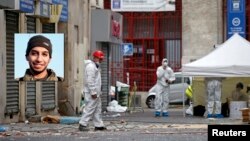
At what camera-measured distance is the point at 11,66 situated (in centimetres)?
2138

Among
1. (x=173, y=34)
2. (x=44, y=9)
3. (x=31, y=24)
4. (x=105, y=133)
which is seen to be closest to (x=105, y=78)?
(x=44, y=9)

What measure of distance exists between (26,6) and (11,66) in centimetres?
177

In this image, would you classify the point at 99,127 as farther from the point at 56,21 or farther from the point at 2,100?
the point at 56,21

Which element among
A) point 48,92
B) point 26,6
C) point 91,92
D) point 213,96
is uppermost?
point 26,6

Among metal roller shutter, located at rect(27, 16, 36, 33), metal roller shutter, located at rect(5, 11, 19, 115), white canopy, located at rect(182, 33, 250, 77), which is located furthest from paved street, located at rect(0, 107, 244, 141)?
white canopy, located at rect(182, 33, 250, 77)

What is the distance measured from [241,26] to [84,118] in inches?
857

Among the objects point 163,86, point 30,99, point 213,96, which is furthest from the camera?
point 163,86

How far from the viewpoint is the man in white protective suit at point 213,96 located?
973 inches

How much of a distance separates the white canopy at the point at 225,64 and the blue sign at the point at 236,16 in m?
12.3

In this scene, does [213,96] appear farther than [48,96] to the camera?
Yes

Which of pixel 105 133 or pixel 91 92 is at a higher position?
pixel 91 92

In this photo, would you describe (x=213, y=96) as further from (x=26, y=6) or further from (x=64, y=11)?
(x=26, y=6)

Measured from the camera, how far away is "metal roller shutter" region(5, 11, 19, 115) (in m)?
21.0

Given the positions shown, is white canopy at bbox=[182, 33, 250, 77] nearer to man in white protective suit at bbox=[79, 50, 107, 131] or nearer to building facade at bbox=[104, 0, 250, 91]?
man in white protective suit at bbox=[79, 50, 107, 131]
